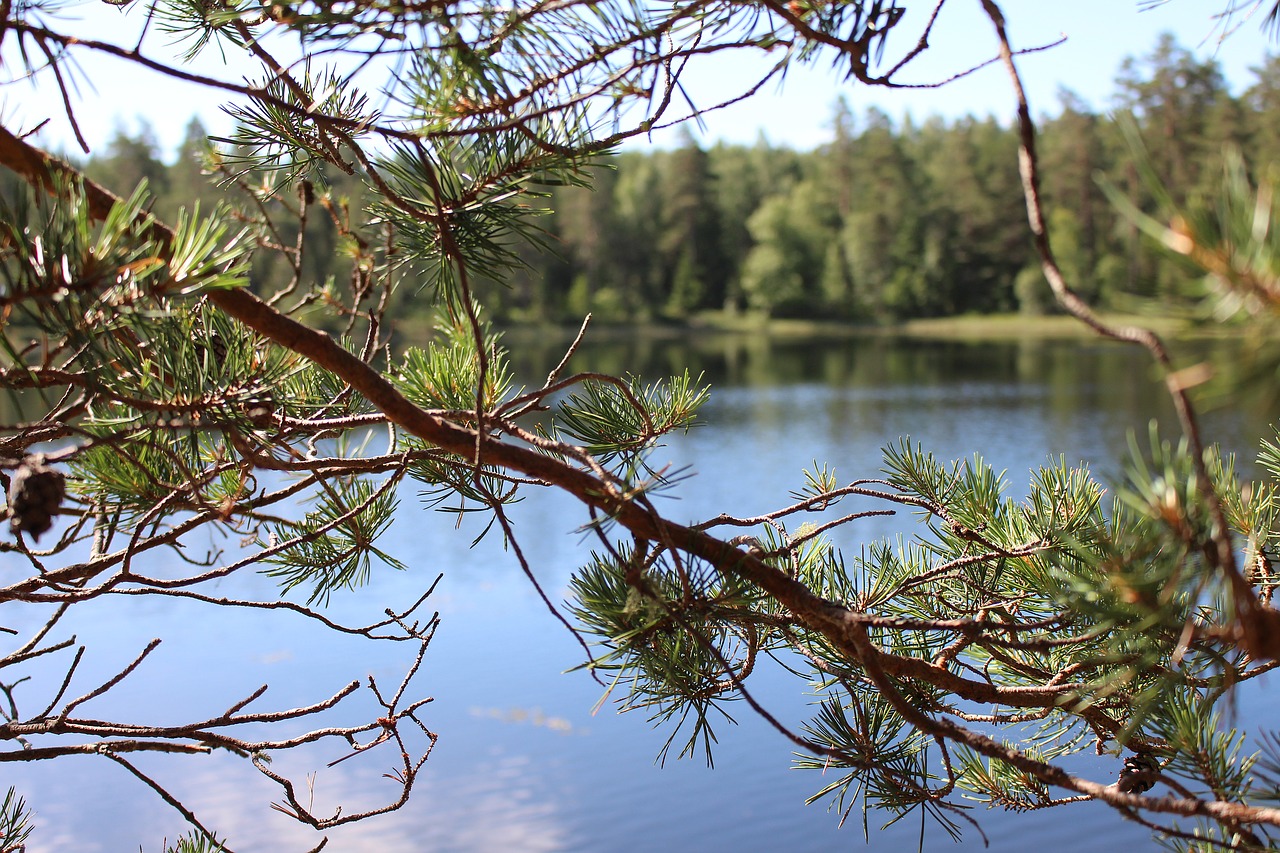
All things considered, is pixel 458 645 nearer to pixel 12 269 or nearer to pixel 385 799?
pixel 385 799

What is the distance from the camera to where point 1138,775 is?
26.6 inches

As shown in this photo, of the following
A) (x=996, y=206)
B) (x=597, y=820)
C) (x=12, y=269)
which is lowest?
(x=597, y=820)

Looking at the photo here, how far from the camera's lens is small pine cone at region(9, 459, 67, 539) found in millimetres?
499

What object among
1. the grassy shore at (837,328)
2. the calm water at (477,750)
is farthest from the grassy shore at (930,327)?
the calm water at (477,750)

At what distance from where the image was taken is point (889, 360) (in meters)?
21.7

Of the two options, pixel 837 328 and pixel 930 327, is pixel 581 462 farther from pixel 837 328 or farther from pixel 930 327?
pixel 837 328

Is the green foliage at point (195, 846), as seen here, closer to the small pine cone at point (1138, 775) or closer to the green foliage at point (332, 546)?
the green foliage at point (332, 546)

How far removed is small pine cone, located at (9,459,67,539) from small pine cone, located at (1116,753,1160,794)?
0.68 metres

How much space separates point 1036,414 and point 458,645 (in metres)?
9.70

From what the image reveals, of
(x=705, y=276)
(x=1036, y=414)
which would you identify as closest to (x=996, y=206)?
(x=705, y=276)

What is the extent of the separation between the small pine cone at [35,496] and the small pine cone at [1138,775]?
68 centimetres

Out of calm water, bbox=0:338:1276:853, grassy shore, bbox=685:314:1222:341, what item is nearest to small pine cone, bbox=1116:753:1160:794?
calm water, bbox=0:338:1276:853

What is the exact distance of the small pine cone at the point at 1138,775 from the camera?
689 millimetres

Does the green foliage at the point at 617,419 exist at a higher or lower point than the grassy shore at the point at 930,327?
higher
